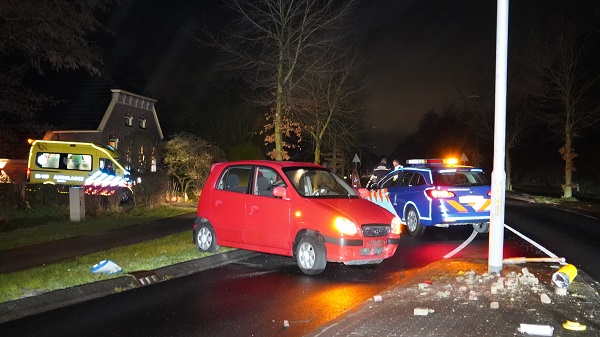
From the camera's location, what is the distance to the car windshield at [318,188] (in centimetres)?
1000

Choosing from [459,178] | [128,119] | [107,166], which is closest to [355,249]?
[459,178]

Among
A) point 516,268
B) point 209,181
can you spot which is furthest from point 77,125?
point 516,268

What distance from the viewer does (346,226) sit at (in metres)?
9.02

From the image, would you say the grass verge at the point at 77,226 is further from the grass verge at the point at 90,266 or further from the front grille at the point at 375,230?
the front grille at the point at 375,230

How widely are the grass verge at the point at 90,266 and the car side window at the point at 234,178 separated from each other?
1345 millimetres

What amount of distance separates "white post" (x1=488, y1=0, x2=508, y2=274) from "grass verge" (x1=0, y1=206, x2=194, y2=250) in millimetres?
9502

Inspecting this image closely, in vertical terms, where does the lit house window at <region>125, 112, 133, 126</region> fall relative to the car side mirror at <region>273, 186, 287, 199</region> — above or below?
above

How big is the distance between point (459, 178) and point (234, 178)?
6.43m

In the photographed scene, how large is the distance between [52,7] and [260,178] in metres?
6.19

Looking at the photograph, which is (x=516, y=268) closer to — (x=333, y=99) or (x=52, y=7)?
(x=52, y=7)

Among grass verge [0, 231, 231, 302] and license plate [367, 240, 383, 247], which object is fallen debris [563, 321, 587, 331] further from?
grass verge [0, 231, 231, 302]

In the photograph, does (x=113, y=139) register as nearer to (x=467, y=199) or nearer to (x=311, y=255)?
(x=467, y=199)

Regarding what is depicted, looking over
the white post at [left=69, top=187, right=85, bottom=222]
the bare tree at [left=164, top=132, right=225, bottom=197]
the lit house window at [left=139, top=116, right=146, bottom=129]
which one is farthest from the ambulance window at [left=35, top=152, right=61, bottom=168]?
the lit house window at [left=139, top=116, right=146, bottom=129]

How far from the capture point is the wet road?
638cm
